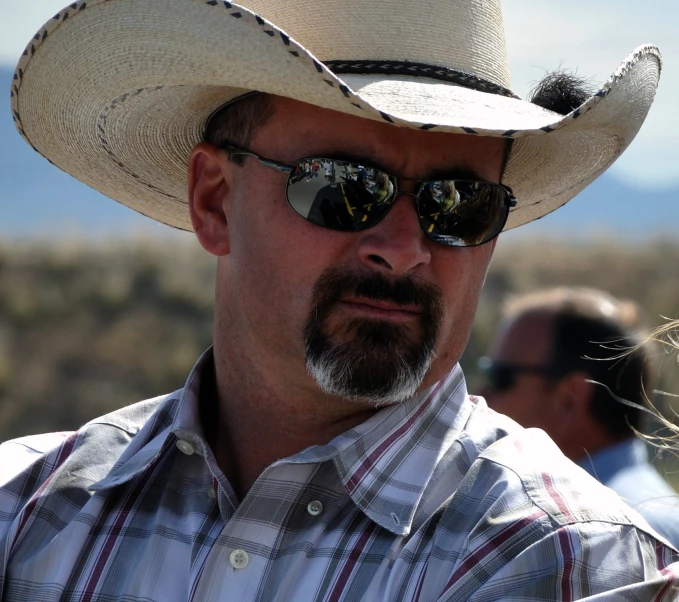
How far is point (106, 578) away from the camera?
2.46m

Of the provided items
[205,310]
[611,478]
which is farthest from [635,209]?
[611,478]

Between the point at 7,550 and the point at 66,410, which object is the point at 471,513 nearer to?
the point at 7,550

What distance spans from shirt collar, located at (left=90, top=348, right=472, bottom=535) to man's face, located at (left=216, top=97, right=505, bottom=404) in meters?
0.07

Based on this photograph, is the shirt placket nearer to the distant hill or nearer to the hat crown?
the hat crown

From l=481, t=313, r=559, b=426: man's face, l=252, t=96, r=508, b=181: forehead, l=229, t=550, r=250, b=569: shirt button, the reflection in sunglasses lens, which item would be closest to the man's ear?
l=252, t=96, r=508, b=181: forehead

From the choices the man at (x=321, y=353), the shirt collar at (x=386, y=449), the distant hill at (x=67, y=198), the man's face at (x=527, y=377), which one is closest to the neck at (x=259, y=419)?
the man at (x=321, y=353)

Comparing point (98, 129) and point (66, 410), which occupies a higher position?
point (98, 129)

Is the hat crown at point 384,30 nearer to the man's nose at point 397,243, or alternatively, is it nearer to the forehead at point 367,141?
the forehead at point 367,141

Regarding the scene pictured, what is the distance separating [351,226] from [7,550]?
1.09 meters

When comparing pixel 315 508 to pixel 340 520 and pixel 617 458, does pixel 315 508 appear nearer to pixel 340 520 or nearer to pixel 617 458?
pixel 340 520

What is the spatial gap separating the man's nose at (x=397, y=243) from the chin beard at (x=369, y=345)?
3 centimetres

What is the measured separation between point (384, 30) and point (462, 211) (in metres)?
0.50

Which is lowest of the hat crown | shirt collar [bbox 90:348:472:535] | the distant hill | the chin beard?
the distant hill

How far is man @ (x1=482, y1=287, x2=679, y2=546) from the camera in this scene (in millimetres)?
4414
